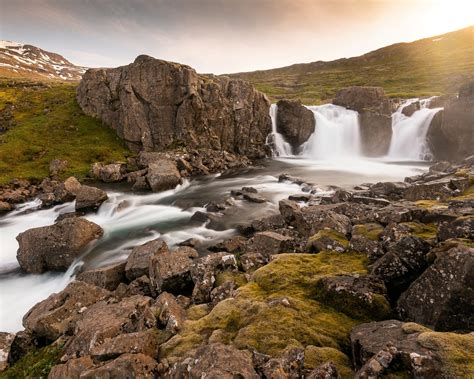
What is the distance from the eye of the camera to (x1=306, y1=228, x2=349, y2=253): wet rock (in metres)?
13.5

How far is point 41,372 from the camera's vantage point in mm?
10312

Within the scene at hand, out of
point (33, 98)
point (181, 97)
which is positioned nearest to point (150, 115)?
point (181, 97)

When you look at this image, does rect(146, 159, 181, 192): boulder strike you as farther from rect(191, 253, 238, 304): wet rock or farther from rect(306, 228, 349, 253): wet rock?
rect(306, 228, 349, 253): wet rock

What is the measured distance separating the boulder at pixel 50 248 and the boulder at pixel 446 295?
21.3 meters

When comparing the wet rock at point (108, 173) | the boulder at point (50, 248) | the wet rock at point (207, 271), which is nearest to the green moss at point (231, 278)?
the wet rock at point (207, 271)

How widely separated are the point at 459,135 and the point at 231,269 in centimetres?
5031

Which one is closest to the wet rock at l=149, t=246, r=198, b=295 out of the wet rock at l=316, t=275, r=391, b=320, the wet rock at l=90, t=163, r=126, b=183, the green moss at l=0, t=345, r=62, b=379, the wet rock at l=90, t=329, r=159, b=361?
the green moss at l=0, t=345, r=62, b=379

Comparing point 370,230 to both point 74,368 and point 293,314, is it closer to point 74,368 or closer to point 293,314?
point 293,314

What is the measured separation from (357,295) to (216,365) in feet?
15.3

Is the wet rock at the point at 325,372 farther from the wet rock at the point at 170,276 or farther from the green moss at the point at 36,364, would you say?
the wet rock at the point at 170,276

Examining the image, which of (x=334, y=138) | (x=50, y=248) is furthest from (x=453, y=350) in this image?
(x=334, y=138)

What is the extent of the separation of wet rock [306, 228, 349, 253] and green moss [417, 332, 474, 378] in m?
6.77

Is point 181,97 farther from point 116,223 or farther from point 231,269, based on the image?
point 231,269

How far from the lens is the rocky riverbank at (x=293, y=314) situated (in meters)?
7.09
